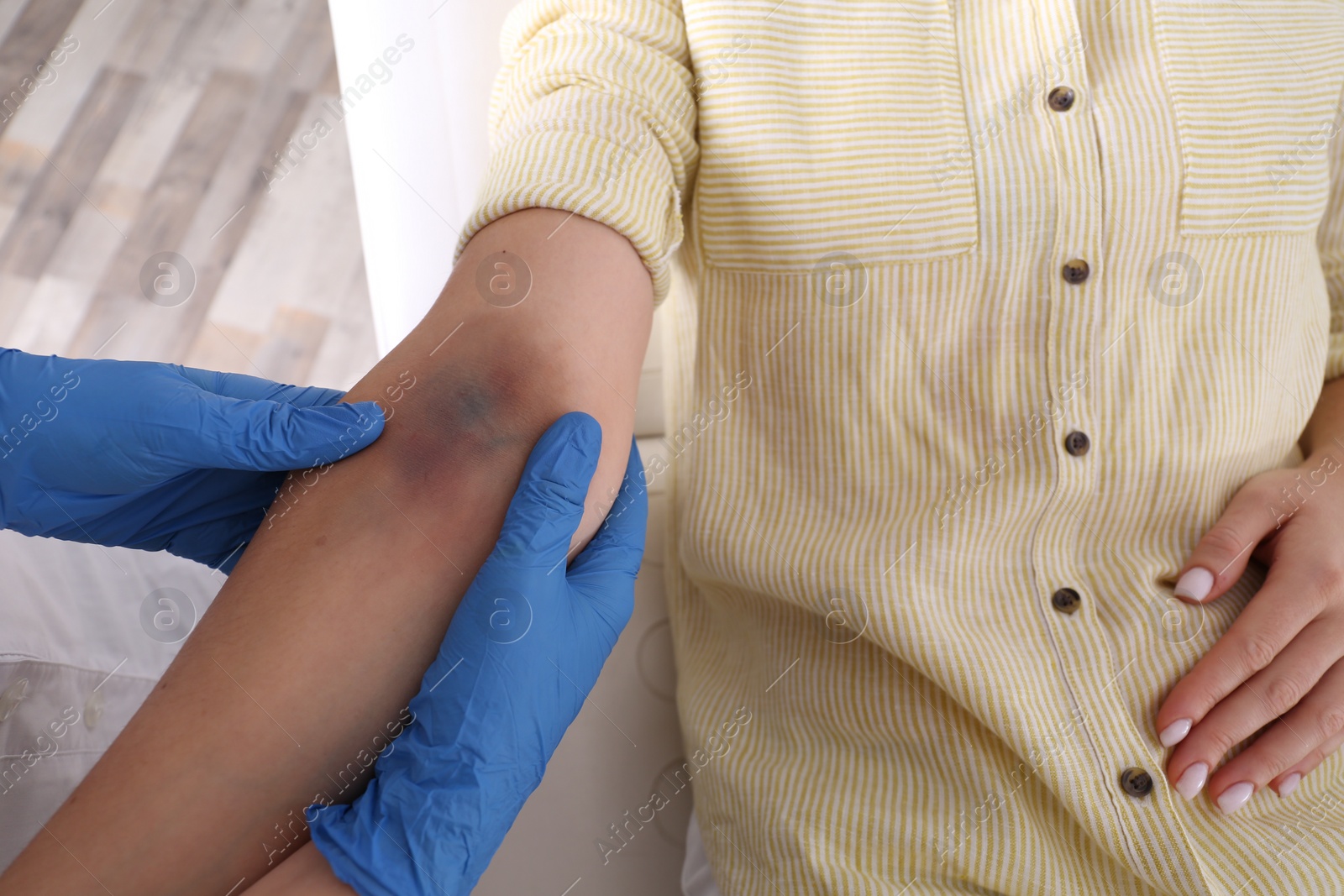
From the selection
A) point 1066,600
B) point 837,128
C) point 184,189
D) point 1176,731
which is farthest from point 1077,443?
point 184,189

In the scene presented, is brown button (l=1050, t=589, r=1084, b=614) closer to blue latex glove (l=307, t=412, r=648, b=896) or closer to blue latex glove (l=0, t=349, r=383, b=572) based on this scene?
blue latex glove (l=307, t=412, r=648, b=896)

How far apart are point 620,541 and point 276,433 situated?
32 centimetres

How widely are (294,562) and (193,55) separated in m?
2.24

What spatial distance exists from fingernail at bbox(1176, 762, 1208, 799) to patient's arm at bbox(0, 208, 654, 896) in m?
0.54

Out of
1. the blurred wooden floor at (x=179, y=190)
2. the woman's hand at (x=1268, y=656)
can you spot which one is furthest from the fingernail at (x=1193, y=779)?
the blurred wooden floor at (x=179, y=190)

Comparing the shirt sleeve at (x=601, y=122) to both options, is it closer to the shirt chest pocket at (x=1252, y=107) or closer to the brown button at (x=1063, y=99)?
the brown button at (x=1063, y=99)

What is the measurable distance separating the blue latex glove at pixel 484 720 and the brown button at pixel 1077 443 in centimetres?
43

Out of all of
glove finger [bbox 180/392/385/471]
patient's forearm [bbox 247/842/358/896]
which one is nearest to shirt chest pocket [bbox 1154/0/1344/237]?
glove finger [bbox 180/392/385/471]

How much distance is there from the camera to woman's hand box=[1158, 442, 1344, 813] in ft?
2.33

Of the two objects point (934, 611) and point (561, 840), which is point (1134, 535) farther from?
point (561, 840)

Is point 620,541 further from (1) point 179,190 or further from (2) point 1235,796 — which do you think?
(1) point 179,190

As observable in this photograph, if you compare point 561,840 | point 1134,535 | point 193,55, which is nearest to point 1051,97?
point 1134,535

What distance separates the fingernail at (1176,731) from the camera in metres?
0.71

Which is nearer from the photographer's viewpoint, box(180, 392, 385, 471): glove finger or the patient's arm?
the patient's arm
